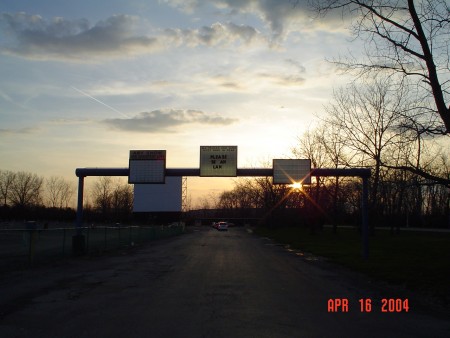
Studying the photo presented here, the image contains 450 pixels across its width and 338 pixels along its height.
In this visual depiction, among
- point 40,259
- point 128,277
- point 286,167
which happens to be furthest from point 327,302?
point 286,167

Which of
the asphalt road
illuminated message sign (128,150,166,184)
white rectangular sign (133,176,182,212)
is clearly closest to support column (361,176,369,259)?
the asphalt road

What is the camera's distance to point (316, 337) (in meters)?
7.33

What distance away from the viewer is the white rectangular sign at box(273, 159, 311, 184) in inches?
1125

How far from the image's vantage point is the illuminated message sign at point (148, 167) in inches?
1149

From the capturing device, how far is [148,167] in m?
29.4

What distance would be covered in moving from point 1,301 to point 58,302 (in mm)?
1202

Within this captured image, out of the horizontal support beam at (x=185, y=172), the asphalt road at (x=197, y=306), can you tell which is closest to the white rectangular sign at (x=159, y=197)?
the horizontal support beam at (x=185, y=172)

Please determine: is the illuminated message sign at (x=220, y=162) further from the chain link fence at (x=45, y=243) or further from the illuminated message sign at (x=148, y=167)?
the chain link fence at (x=45, y=243)

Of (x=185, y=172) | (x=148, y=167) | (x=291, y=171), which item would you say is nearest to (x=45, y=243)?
(x=185, y=172)

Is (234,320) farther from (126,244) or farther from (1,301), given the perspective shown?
(126,244)
